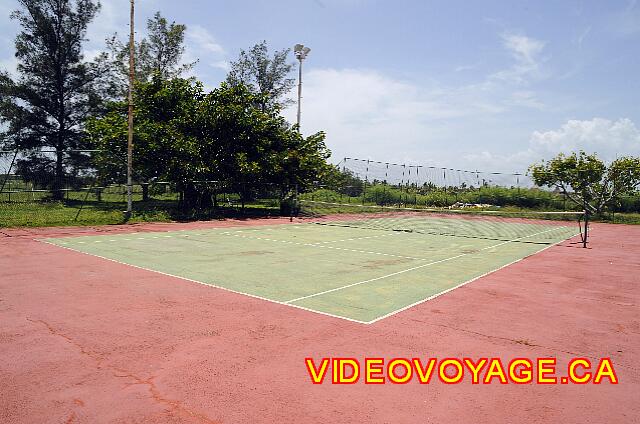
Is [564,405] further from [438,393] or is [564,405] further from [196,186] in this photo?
[196,186]

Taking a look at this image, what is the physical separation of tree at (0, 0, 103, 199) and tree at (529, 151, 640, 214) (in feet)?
117

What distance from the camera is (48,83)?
3288 centimetres

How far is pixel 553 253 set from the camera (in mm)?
A: 15836

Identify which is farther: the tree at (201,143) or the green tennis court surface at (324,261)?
the tree at (201,143)

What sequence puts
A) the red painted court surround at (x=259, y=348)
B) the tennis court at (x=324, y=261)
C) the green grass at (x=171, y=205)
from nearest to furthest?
the red painted court surround at (x=259, y=348), the tennis court at (x=324, y=261), the green grass at (x=171, y=205)

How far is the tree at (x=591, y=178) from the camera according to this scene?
32.8 meters

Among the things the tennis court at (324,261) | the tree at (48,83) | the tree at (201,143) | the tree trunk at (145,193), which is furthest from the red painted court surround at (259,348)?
the tree at (48,83)

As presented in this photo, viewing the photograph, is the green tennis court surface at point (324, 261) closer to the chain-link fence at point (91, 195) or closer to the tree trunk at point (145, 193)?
the chain-link fence at point (91, 195)

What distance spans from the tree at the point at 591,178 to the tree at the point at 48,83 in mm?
35602

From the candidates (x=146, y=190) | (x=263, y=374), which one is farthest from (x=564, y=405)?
(x=146, y=190)

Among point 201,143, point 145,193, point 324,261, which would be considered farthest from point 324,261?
point 145,193

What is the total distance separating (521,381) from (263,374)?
2870mm

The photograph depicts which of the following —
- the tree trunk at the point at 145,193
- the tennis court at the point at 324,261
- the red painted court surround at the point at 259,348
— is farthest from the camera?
the tree trunk at the point at 145,193

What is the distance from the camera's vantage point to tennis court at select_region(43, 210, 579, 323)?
8.65m
